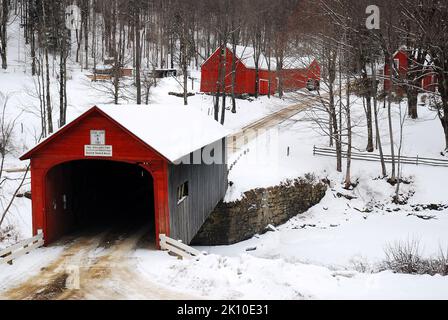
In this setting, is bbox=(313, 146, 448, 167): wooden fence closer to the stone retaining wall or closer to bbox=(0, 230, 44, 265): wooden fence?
the stone retaining wall

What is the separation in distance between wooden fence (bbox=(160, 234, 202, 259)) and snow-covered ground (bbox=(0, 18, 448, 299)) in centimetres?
35

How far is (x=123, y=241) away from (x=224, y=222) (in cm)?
904

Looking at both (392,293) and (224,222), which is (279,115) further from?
(392,293)

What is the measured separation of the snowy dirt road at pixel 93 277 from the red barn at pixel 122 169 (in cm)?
117

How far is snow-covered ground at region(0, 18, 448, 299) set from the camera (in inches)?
393

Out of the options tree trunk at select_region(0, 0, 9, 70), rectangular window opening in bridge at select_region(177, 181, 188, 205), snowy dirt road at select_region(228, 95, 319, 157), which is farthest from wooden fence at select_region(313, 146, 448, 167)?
tree trunk at select_region(0, 0, 9, 70)

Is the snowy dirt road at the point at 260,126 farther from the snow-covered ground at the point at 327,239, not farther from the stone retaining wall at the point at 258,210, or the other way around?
the stone retaining wall at the point at 258,210

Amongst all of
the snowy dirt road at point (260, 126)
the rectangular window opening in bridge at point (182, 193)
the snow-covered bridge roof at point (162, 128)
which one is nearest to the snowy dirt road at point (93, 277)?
the rectangular window opening in bridge at point (182, 193)

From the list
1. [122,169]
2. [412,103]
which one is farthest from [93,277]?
[412,103]

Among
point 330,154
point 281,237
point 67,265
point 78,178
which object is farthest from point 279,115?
point 67,265

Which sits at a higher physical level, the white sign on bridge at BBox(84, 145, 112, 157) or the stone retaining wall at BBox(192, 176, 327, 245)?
the white sign on bridge at BBox(84, 145, 112, 157)

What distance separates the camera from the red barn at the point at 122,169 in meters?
13.2

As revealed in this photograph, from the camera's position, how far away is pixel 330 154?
3041cm
